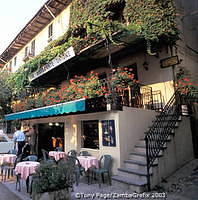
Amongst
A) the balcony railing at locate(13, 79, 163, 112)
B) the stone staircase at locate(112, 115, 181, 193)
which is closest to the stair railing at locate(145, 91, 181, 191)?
the stone staircase at locate(112, 115, 181, 193)

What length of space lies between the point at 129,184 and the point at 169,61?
6.23 meters

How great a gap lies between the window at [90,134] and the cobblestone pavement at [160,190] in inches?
89.2

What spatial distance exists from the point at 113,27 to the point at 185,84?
14.1ft

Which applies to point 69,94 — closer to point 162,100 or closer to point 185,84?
point 162,100

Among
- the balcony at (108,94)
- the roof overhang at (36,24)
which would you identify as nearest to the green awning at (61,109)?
the balcony at (108,94)

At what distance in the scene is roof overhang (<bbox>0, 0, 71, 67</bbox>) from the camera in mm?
13163

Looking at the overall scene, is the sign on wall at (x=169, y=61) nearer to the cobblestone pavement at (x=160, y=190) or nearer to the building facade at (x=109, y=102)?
the building facade at (x=109, y=102)

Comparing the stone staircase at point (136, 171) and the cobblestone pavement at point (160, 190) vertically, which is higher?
the stone staircase at point (136, 171)

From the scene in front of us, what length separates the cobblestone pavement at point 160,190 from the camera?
498 centimetres

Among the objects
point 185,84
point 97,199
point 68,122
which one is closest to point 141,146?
point 97,199

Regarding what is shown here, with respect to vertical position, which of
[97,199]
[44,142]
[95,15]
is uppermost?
[95,15]

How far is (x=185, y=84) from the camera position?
26.7 ft

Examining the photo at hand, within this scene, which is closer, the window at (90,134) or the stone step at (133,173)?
the stone step at (133,173)

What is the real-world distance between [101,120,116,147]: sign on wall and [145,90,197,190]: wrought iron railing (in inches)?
52.4
